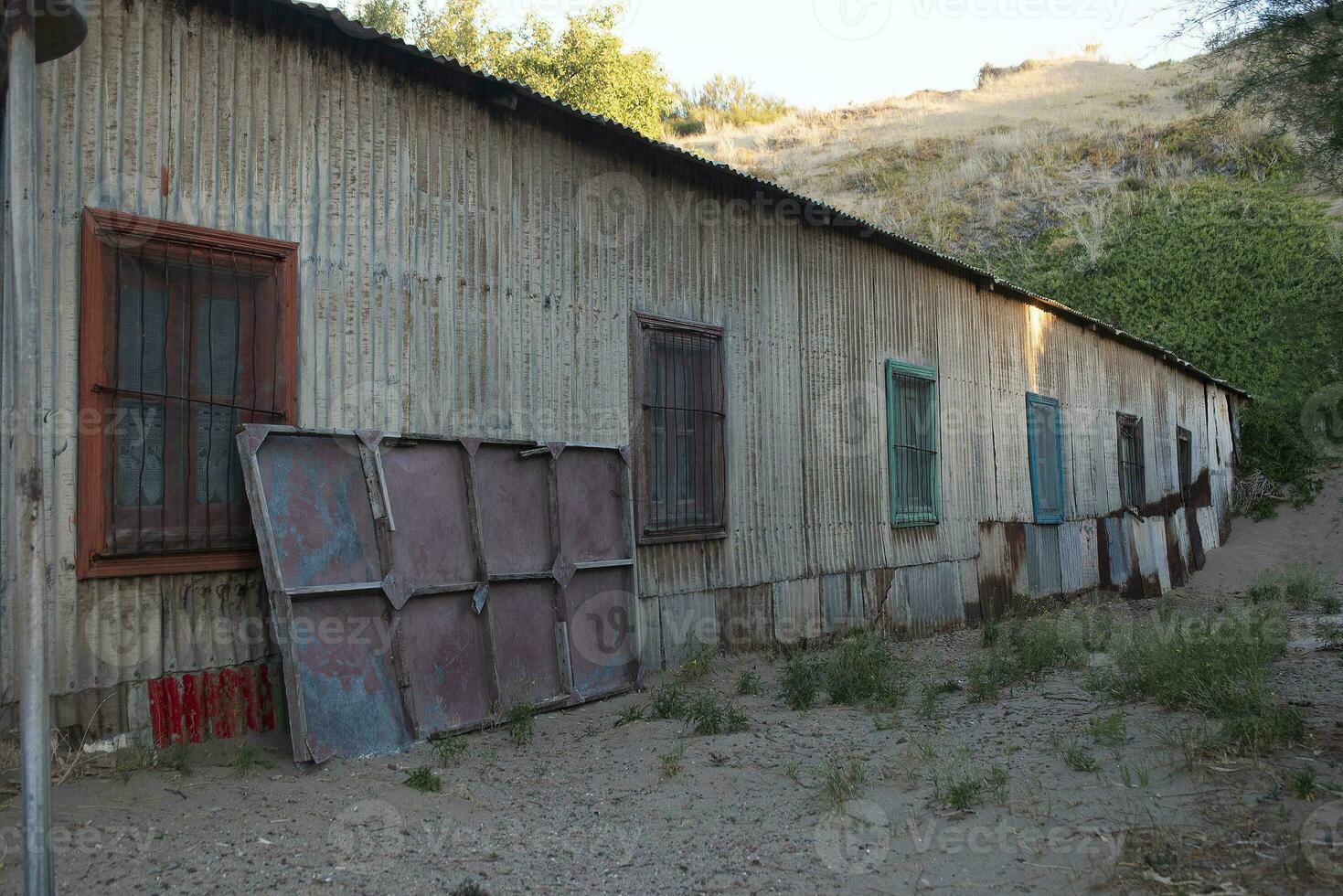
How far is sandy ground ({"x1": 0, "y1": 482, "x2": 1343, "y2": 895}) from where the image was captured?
3.61m

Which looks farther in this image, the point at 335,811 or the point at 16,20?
the point at 335,811

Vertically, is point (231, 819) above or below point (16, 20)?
below

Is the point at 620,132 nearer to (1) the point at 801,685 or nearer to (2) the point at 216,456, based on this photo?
(2) the point at 216,456

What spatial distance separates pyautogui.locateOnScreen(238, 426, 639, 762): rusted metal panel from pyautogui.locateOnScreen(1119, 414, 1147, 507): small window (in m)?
12.0

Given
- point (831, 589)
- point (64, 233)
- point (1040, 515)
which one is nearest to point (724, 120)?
point (1040, 515)

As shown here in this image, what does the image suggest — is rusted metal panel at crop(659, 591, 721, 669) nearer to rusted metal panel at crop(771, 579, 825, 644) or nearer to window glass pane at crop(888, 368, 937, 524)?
rusted metal panel at crop(771, 579, 825, 644)

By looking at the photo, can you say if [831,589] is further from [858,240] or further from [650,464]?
[858,240]

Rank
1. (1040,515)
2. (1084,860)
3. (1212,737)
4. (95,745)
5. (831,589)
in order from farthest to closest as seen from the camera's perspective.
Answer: (1040,515) → (831,589) → (1212,737) → (95,745) → (1084,860)

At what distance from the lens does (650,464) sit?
25.0 feet

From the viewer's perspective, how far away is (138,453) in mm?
4820

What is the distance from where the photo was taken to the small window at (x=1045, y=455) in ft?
43.9

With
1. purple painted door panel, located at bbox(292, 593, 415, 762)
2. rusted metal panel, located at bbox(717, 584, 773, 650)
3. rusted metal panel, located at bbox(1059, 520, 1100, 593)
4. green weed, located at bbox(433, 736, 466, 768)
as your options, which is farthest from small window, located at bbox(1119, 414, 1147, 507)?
purple painted door panel, located at bbox(292, 593, 415, 762)

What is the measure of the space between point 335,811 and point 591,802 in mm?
1148
